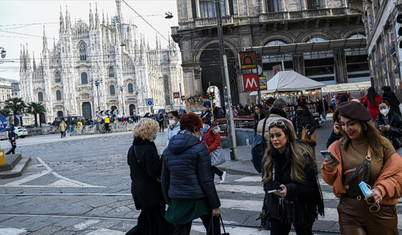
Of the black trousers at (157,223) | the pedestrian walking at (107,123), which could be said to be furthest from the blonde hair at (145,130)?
the pedestrian walking at (107,123)

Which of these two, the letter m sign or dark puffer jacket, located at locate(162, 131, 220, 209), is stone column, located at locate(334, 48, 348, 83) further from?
dark puffer jacket, located at locate(162, 131, 220, 209)

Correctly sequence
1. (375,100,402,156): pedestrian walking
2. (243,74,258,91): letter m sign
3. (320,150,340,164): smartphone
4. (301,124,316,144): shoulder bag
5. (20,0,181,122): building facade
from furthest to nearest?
(20,0,181,122): building facade, (243,74,258,91): letter m sign, (301,124,316,144): shoulder bag, (375,100,402,156): pedestrian walking, (320,150,340,164): smartphone

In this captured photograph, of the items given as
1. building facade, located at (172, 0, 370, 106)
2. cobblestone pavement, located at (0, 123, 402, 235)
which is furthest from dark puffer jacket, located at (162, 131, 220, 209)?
building facade, located at (172, 0, 370, 106)

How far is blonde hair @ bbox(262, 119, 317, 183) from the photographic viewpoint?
9.38 ft

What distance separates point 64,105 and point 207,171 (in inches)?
2810

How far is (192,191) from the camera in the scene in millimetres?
3270

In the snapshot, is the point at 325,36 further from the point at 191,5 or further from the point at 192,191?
the point at 192,191

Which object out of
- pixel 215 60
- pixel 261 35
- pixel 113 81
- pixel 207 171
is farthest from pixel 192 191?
pixel 113 81

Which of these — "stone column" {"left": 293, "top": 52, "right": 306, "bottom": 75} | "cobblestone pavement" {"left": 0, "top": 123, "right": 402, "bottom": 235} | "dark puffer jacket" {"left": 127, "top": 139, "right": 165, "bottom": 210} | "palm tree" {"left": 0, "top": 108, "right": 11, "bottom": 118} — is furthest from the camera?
"palm tree" {"left": 0, "top": 108, "right": 11, "bottom": 118}

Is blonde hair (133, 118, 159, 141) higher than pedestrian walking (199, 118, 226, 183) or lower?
higher

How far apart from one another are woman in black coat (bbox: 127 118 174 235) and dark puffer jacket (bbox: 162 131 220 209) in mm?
466

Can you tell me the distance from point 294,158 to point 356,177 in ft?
1.69

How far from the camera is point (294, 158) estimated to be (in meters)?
2.88

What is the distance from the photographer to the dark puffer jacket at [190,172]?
10.7 feet
